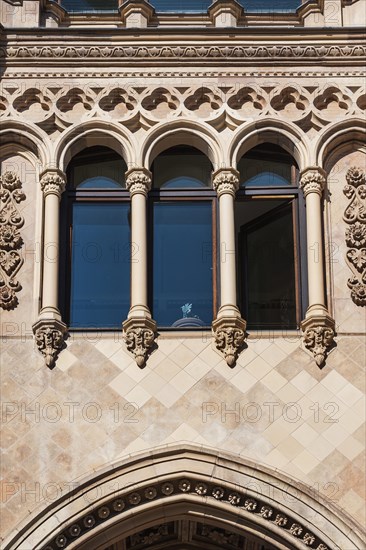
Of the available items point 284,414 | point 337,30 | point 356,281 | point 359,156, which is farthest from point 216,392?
point 337,30

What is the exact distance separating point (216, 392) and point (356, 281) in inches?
95.1

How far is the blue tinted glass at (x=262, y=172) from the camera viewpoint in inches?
912

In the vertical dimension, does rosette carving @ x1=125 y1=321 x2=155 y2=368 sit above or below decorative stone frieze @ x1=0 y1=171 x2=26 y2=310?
below

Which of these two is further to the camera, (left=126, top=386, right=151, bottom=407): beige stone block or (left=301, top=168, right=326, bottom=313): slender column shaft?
(left=301, top=168, right=326, bottom=313): slender column shaft

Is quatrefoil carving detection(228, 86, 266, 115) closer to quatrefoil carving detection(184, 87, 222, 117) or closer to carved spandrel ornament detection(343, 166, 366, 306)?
quatrefoil carving detection(184, 87, 222, 117)

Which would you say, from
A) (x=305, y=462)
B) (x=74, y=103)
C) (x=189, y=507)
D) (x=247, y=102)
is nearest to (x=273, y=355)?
(x=305, y=462)

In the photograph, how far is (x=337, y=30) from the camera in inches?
920

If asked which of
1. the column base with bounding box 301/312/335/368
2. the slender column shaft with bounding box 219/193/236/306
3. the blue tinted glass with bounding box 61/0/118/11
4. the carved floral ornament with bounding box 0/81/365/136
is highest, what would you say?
the blue tinted glass with bounding box 61/0/118/11

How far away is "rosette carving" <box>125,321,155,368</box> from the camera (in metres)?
21.7

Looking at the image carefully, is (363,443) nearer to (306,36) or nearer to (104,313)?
(104,313)

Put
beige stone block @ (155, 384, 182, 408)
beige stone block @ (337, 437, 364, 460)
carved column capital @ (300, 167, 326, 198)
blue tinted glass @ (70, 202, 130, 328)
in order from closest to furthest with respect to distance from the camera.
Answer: beige stone block @ (337, 437, 364, 460) → beige stone block @ (155, 384, 182, 408) → blue tinted glass @ (70, 202, 130, 328) → carved column capital @ (300, 167, 326, 198)

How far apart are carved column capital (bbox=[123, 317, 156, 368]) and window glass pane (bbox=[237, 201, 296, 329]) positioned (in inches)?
55.3

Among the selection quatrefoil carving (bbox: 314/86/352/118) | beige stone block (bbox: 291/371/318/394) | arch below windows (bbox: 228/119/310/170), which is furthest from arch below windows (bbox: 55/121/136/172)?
beige stone block (bbox: 291/371/318/394)

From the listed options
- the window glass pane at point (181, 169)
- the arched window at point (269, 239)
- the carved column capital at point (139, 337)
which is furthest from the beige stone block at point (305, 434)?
the window glass pane at point (181, 169)
